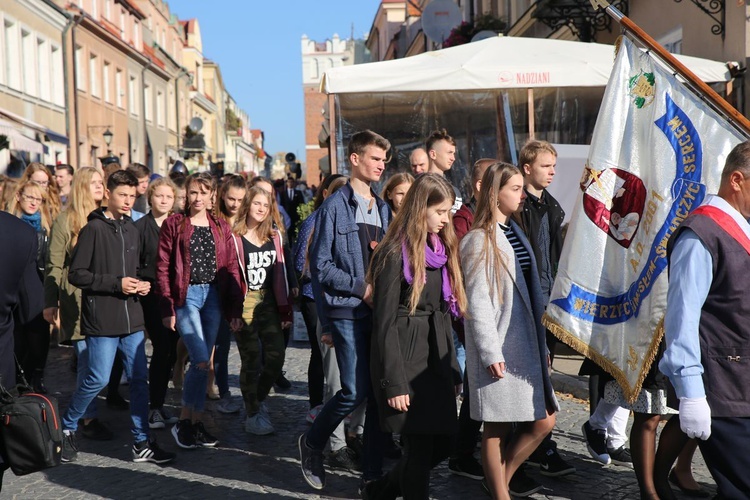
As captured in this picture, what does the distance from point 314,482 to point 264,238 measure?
7.43 ft

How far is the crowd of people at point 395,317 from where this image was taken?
11.3ft

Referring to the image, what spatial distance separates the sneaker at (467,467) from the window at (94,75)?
33585 mm

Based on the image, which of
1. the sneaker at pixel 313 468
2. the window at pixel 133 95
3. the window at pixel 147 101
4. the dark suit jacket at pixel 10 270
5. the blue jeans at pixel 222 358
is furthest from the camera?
the window at pixel 147 101

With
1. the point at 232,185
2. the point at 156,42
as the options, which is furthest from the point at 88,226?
the point at 156,42

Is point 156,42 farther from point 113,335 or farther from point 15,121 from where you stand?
point 113,335

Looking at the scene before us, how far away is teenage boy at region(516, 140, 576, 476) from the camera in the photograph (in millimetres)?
5781

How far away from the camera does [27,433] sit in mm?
3768

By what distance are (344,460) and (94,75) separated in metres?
34.2

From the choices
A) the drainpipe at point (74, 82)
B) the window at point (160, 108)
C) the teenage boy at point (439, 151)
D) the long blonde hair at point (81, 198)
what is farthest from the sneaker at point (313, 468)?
the window at point (160, 108)

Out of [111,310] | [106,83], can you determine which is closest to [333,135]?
[111,310]

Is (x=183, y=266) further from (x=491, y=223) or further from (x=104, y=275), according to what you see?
(x=491, y=223)

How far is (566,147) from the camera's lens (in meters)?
9.28

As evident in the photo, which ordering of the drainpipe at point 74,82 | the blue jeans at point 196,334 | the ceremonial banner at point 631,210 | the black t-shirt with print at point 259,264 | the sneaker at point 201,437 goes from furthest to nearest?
the drainpipe at point 74,82 < the black t-shirt with print at point 259,264 < the sneaker at point 201,437 < the blue jeans at point 196,334 < the ceremonial banner at point 631,210

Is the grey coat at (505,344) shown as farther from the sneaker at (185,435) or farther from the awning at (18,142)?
the awning at (18,142)
